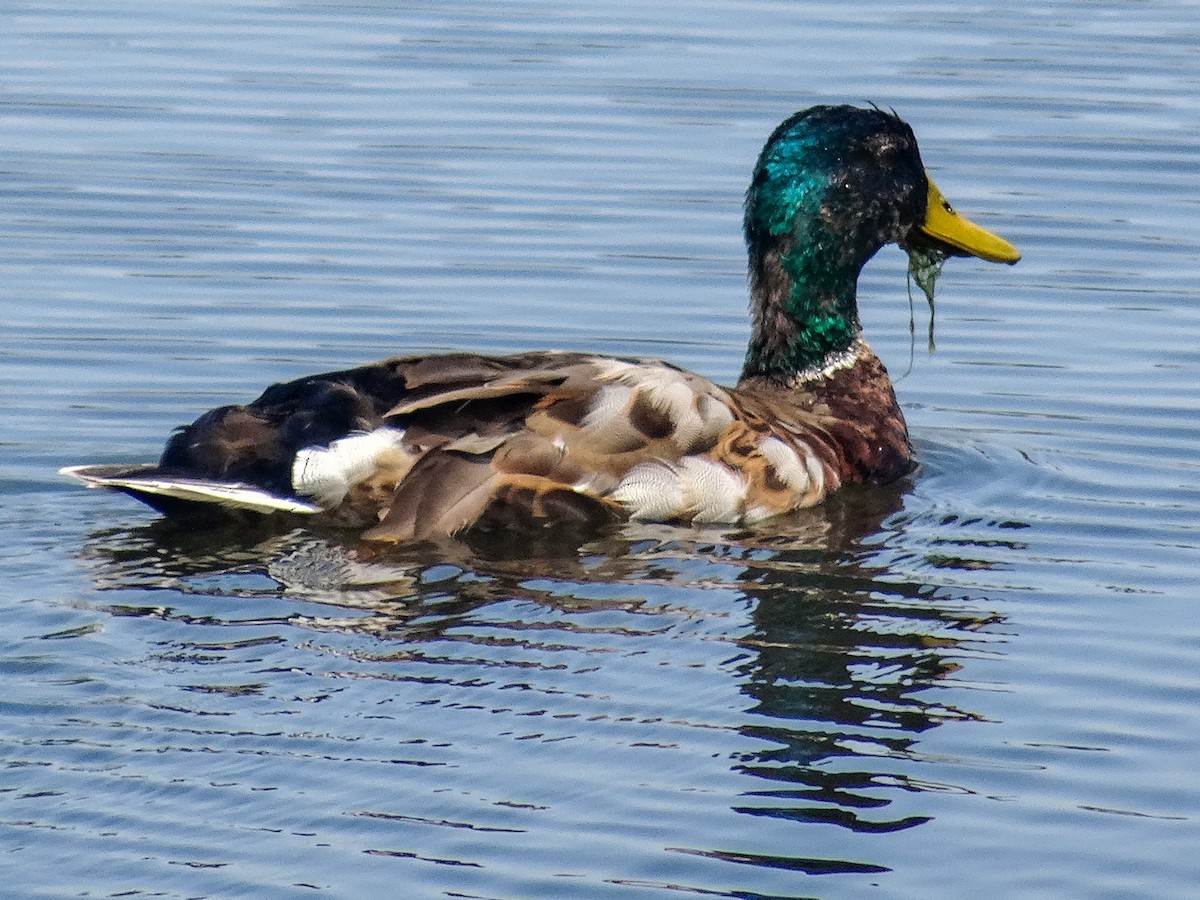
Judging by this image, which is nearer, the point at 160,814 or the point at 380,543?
the point at 160,814

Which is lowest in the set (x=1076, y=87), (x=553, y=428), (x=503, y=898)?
(x=503, y=898)

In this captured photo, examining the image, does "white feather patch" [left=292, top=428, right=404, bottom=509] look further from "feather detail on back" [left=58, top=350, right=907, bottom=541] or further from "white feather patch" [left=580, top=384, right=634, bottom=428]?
"white feather patch" [left=580, top=384, right=634, bottom=428]

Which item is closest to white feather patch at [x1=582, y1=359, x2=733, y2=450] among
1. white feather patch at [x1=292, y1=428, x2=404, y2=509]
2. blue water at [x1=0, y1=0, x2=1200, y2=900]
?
blue water at [x1=0, y1=0, x2=1200, y2=900]

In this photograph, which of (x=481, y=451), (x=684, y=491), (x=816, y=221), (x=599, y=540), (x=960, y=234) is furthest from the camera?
(x=960, y=234)

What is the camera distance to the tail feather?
8422mm

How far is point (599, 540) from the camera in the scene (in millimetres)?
8711

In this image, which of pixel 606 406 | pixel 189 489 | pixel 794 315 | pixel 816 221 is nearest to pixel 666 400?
pixel 606 406

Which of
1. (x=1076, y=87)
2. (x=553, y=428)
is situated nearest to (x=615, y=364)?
(x=553, y=428)

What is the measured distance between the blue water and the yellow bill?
69 cm

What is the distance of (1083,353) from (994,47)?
194 inches

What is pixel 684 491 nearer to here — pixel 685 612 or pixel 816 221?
pixel 685 612

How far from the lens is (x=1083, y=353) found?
36.9 ft

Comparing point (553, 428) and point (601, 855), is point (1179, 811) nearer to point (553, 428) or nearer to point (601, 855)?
point (601, 855)

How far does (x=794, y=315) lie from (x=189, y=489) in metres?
2.80
